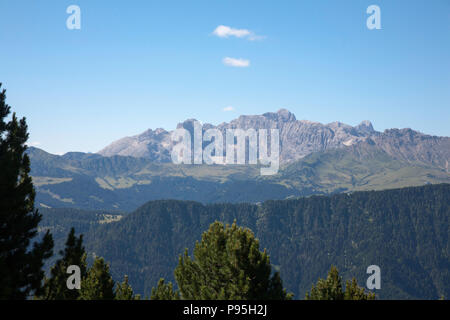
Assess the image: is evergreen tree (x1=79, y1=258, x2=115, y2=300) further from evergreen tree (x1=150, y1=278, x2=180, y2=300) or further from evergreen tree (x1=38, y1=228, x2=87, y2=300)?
evergreen tree (x1=150, y1=278, x2=180, y2=300)

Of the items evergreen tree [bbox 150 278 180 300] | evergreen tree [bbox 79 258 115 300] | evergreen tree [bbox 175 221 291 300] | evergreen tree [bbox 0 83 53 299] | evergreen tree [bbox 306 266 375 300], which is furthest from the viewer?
evergreen tree [bbox 150 278 180 300]

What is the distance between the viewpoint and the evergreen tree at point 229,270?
33.4 m

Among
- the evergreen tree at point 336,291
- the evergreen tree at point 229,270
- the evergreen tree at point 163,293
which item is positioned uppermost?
the evergreen tree at point 229,270

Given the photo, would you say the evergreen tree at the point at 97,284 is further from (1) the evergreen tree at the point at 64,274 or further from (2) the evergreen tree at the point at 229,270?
(2) the evergreen tree at the point at 229,270

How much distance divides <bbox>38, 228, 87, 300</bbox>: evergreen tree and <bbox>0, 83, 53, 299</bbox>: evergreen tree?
110 centimetres

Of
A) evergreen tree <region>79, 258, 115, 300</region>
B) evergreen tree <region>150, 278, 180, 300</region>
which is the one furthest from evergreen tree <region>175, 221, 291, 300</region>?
evergreen tree <region>79, 258, 115, 300</region>

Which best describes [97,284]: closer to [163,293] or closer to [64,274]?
[64,274]

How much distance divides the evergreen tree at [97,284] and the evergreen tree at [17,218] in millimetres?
4217

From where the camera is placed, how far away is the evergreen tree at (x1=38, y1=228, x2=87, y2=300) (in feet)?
110

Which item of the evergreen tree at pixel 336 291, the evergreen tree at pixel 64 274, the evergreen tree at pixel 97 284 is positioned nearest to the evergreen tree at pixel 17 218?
the evergreen tree at pixel 64 274

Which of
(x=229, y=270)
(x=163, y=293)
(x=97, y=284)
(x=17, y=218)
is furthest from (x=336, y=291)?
(x=17, y=218)

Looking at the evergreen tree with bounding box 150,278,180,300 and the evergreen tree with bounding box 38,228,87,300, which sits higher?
the evergreen tree with bounding box 38,228,87,300

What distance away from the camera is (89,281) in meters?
35.6
